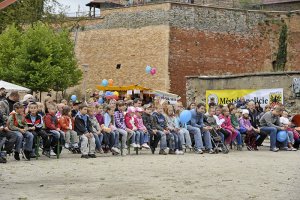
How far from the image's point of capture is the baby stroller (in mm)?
18978

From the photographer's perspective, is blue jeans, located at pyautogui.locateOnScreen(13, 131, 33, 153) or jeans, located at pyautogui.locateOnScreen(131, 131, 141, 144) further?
jeans, located at pyautogui.locateOnScreen(131, 131, 141, 144)

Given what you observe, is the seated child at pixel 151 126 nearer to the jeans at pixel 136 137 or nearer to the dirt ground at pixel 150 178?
the jeans at pixel 136 137

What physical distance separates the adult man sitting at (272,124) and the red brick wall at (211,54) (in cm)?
2380

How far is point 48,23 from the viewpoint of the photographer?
50.6 metres

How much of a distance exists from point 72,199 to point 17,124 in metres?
6.62

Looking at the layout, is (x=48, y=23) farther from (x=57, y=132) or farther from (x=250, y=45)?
(x=57, y=132)

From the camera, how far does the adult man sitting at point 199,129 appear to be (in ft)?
61.2

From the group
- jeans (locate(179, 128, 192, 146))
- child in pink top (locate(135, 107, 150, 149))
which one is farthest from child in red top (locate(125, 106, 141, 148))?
jeans (locate(179, 128, 192, 146))

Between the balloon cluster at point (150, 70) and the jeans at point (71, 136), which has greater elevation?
the balloon cluster at point (150, 70)

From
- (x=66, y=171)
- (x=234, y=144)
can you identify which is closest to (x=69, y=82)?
(x=234, y=144)

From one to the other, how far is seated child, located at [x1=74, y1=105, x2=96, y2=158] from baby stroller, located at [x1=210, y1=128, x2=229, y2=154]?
13.1 ft

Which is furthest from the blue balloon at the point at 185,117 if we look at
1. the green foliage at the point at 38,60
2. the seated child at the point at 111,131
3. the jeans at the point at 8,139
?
the green foliage at the point at 38,60

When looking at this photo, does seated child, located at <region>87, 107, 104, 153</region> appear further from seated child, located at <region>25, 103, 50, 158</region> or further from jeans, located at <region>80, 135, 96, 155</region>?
seated child, located at <region>25, 103, 50, 158</region>

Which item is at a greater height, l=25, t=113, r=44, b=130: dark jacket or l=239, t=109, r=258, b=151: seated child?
l=25, t=113, r=44, b=130: dark jacket
